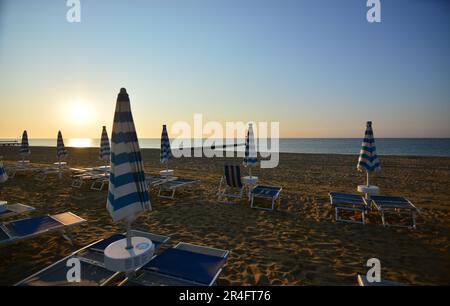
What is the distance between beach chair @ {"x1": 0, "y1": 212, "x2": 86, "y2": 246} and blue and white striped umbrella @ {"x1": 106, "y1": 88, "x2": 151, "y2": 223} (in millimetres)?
2219

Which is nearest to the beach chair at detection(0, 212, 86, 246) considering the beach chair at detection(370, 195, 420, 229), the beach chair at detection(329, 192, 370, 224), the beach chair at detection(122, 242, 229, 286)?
the beach chair at detection(122, 242, 229, 286)

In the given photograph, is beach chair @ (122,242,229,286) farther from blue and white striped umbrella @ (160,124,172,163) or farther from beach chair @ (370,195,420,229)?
blue and white striped umbrella @ (160,124,172,163)

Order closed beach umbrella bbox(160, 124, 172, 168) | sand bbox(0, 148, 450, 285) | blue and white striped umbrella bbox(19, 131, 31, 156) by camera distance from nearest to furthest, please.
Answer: sand bbox(0, 148, 450, 285) → closed beach umbrella bbox(160, 124, 172, 168) → blue and white striped umbrella bbox(19, 131, 31, 156)

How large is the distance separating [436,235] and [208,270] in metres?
5.16

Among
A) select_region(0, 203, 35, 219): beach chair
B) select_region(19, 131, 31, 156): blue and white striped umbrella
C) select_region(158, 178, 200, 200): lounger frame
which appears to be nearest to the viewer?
select_region(0, 203, 35, 219): beach chair

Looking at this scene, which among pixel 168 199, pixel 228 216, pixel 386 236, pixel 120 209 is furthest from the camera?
pixel 168 199

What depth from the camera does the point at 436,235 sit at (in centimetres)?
454

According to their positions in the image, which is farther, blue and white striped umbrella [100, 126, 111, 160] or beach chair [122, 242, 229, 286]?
blue and white striped umbrella [100, 126, 111, 160]

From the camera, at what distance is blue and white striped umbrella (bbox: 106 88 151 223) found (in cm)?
227

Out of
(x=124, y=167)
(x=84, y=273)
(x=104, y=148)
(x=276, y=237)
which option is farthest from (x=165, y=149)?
(x=124, y=167)

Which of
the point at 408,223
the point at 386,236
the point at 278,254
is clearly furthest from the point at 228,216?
the point at 408,223

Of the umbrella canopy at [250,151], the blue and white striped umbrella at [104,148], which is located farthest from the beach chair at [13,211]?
the umbrella canopy at [250,151]

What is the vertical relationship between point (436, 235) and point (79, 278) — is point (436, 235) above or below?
below
